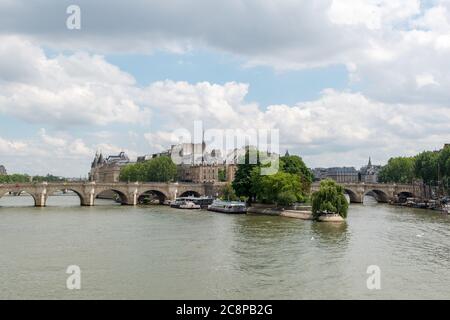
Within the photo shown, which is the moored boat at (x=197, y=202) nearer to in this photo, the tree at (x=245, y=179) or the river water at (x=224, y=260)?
the tree at (x=245, y=179)

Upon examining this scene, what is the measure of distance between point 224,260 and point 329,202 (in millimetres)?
25386

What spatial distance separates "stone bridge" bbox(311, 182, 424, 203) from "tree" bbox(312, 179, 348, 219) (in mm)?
45040

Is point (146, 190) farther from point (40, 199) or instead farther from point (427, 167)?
point (427, 167)

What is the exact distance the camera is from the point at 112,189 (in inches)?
3514

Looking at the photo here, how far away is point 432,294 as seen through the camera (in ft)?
77.8

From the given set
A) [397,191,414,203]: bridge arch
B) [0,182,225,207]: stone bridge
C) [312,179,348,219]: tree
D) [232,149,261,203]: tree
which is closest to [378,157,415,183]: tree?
[397,191,414,203]: bridge arch

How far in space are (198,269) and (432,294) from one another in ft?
37.4

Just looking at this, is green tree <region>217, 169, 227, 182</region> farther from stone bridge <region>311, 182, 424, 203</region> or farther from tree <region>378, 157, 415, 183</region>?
tree <region>378, 157, 415, 183</region>

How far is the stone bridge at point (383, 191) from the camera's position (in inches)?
4011

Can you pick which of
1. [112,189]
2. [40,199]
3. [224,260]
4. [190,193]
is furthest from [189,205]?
[224,260]

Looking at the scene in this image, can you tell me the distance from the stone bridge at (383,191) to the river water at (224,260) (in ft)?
165

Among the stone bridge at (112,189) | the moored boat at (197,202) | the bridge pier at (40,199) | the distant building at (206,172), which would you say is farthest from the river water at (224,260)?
the distant building at (206,172)
